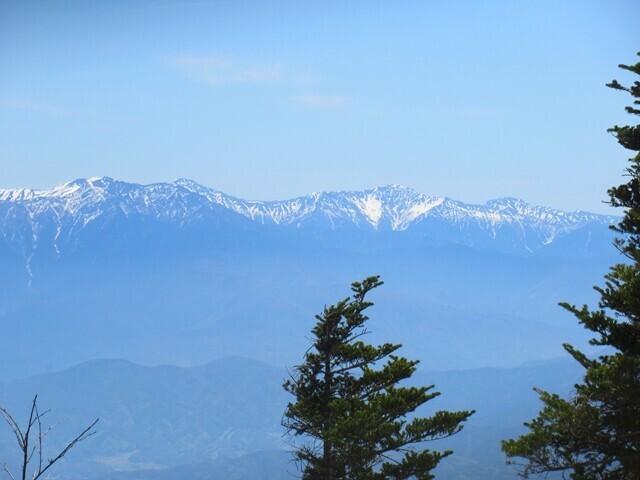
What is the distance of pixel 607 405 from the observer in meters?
19.2

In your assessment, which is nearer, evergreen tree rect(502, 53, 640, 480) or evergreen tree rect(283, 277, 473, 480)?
evergreen tree rect(502, 53, 640, 480)

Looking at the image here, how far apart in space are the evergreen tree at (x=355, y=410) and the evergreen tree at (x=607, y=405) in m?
3.40

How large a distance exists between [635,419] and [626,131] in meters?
6.94

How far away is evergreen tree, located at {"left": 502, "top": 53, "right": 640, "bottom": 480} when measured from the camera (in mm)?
18438

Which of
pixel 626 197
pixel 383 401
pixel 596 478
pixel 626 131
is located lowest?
pixel 596 478

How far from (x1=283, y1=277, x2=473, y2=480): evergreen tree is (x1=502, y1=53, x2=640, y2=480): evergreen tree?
11.1ft

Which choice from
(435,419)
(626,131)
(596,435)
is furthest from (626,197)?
(435,419)

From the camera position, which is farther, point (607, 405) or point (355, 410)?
point (355, 410)

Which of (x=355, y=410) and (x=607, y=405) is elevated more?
(x=355, y=410)

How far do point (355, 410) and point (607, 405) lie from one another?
21.8 feet

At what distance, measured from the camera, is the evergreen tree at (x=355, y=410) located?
2198 centimetres

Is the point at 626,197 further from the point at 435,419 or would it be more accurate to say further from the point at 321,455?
the point at 321,455

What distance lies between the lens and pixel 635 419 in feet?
62.6

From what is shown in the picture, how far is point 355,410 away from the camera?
22.4 metres
